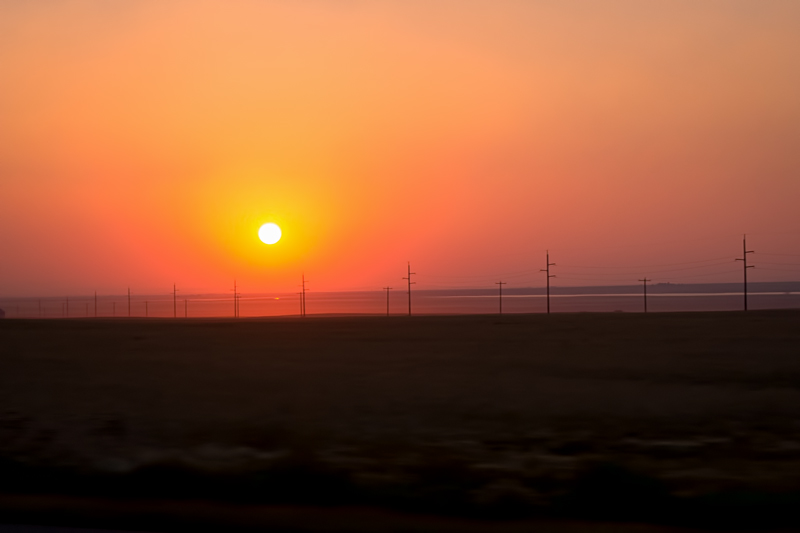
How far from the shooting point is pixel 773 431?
11.3 meters

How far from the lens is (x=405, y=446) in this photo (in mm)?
10500

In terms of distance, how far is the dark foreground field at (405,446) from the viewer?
24.8 ft

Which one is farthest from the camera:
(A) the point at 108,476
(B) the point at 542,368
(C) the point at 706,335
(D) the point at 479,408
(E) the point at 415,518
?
(C) the point at 706,335

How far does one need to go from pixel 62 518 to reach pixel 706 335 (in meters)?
34.8

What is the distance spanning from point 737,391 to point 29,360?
72.8ft

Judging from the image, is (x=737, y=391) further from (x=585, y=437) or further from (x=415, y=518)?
(x=415, y=518)

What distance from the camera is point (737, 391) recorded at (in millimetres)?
16250

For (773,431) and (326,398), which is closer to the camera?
(773,431)

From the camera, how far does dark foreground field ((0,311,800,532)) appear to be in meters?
7.55

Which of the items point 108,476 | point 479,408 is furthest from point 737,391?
point 108,476

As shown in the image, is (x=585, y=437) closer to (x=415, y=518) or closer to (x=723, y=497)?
(x=723, y=497)

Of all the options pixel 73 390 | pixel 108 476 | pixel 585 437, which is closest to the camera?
pixel 108 476

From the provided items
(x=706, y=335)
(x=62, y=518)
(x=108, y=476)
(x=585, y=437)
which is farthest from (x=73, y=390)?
(x=706, y=335)

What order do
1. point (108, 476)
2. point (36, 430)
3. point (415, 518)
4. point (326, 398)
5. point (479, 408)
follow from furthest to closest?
point (326, 398) → point (479, 408) → point (36, 430) → point (108, 476) → point (415, 518)
